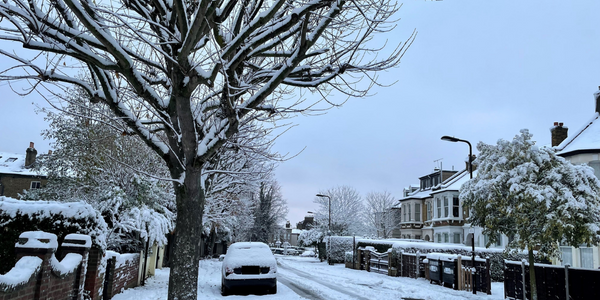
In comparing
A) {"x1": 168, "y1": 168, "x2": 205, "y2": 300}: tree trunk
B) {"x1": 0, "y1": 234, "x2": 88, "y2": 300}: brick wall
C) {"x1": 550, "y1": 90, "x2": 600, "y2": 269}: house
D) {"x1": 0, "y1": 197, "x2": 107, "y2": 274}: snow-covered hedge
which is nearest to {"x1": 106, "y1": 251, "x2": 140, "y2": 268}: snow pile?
{"x1": 0, "y1": 197, "x2": 107, "y2": 274}: snow-covered hedge

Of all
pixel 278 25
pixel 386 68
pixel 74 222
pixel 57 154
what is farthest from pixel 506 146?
pixel 57 154

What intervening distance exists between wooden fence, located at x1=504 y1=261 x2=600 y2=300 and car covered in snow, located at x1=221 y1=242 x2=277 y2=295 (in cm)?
808

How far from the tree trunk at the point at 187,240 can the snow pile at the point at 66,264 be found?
1.51 m

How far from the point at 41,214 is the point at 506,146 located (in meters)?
12.5

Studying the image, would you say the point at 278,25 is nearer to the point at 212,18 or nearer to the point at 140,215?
the point at 212,18

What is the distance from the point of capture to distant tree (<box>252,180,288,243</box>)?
53.4 metres

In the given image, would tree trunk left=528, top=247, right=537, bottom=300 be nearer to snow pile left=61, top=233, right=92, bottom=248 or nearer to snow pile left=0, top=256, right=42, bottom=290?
snow pile left=61, top=233, right=92, bottom=248

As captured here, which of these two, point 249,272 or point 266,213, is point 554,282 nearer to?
point 249,272

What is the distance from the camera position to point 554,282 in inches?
493

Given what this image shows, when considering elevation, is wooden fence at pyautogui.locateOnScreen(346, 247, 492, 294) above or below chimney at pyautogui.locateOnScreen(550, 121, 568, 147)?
below

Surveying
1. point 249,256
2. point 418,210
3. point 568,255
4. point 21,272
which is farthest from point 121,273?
point 418,210

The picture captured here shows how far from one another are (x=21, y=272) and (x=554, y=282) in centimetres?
1356

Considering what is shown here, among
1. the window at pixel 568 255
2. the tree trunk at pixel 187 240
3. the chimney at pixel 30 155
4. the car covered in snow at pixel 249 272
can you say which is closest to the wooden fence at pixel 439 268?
the window at pixel 568 255

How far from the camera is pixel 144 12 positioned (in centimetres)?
662
